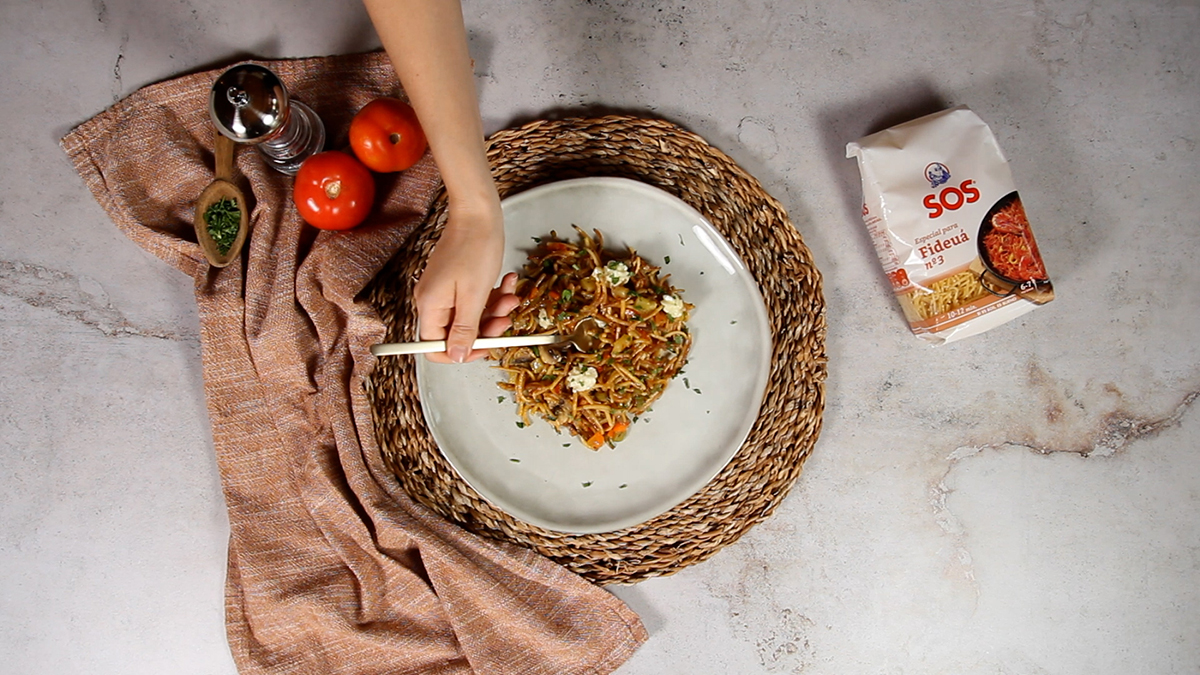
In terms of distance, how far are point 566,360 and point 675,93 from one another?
101cm

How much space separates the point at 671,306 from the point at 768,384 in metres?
0.46

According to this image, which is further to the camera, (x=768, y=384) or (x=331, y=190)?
(x=768, y=384)

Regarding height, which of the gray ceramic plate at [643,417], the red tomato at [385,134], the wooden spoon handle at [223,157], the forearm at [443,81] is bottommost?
the gray ceramic plate at [643,417]

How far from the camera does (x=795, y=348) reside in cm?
238

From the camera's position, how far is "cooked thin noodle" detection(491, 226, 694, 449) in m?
2.21

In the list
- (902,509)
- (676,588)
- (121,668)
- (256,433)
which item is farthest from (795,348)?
(121,668)

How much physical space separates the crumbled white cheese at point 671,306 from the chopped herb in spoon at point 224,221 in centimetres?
134

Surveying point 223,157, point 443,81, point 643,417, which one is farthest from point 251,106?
point 643,417

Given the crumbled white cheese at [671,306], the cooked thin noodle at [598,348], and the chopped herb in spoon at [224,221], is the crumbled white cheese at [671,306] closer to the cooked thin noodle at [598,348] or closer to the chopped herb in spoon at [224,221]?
the cooked thin noodle at [598,348]

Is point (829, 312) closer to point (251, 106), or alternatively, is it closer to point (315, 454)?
point (315, 454)

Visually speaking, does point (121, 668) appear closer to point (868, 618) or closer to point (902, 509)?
point (868, 618)

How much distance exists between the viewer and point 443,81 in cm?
164

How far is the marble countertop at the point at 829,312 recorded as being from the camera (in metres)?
2.49

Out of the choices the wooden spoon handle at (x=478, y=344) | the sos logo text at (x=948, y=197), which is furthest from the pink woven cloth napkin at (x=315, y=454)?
the sos logo text at (x=948, y=197)
